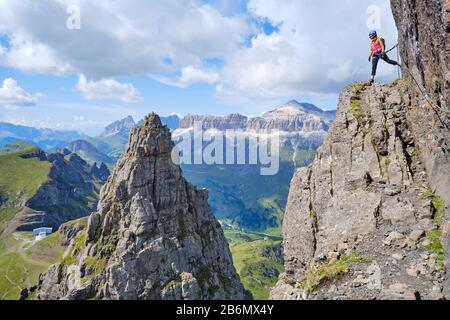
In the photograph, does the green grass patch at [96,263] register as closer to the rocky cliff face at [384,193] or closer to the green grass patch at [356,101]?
the rocky cliff face at [384,193]

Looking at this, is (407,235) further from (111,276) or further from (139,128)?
(139,128)

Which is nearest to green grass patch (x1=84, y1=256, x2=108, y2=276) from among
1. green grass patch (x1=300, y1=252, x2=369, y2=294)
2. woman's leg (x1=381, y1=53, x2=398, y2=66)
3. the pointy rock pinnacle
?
the pointy rock pinnacle

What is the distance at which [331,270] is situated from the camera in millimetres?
21547

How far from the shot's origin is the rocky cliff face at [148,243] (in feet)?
483

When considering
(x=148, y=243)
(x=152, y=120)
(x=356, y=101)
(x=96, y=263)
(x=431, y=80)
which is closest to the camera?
(x=431, y=80)

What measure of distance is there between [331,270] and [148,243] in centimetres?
14076

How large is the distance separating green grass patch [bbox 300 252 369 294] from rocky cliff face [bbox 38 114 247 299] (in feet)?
434

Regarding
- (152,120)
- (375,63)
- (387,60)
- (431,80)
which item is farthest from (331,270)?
(152,120)

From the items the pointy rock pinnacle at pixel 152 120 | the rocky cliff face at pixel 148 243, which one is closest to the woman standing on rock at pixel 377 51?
the rocky cliff face at pixel 148 243

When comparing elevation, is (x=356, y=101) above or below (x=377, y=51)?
below

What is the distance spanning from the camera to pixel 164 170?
556 feet

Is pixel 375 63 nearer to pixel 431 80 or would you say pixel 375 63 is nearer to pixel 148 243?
pixel 431 80
